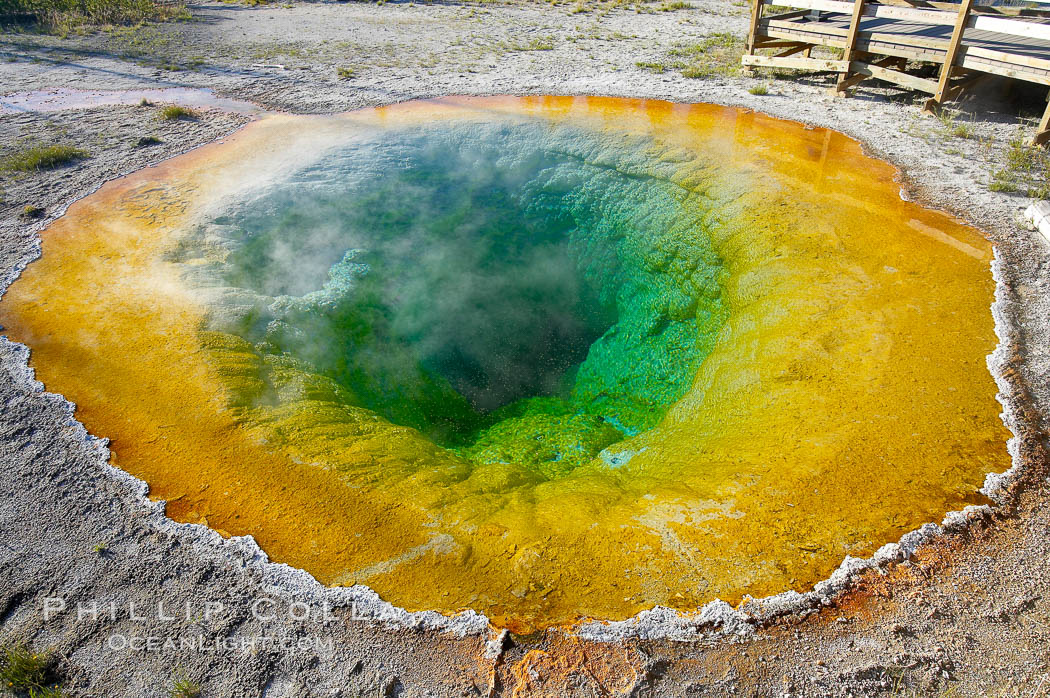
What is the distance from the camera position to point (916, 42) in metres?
7.71

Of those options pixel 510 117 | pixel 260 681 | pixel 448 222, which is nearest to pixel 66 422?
pixel 260 681

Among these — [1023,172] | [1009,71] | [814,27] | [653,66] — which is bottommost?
[1023,172]

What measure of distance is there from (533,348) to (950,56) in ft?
20.1

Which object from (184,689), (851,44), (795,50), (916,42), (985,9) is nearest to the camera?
(184,689)

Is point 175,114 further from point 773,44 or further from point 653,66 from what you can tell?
point 773,44

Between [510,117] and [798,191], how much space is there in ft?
12.0

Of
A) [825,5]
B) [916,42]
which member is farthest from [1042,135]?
[825,5]

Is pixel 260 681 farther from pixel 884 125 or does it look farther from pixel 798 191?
pixel 884 125

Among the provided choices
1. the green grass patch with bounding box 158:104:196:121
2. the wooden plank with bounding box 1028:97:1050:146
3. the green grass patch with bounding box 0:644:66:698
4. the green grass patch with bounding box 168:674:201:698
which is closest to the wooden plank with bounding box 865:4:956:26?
the wooden plank with bounding box 1028:97:1050:146

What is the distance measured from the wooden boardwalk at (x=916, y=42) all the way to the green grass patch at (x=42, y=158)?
889cm

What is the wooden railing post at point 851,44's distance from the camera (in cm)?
788

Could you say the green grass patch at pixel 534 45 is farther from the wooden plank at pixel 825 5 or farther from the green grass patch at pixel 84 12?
the green grass patch at pixel 84 12

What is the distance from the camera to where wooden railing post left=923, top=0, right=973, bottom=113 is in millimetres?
6896

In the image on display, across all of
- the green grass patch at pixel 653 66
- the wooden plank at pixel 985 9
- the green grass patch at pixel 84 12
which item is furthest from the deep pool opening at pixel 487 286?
the green grass patch at pixel 84 12
